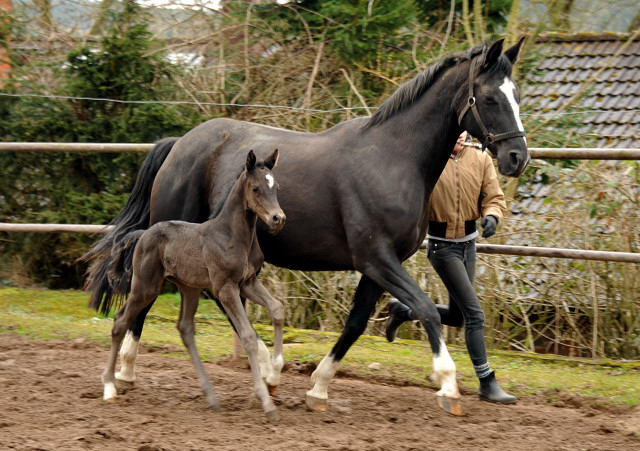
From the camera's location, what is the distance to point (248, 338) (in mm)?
4230

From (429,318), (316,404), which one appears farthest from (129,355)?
(429,318)

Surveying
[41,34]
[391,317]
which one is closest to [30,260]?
[41,34]

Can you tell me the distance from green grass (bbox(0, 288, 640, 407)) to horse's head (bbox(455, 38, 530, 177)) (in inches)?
70.9

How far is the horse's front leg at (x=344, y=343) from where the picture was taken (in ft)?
14.7

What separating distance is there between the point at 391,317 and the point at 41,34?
6384mm

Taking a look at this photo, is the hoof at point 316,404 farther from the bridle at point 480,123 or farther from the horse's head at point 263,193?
the bridle at point 480,123

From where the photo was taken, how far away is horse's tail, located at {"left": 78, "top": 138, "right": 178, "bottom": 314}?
484 centimetres

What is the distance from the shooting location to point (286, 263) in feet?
15.7

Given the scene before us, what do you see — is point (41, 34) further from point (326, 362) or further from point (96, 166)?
point (326, 362)

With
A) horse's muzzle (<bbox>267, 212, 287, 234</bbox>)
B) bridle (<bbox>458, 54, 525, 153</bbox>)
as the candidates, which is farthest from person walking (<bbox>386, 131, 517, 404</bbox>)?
horse's muzzle (<bbox>267, 212, 287, 234</bbox>)

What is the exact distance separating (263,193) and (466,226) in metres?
1.42

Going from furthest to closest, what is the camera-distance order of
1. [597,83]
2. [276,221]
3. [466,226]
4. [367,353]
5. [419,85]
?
1. [597,83]
2. [367,353]
3. [466,226]
4. [419,85]
5. [276,221]

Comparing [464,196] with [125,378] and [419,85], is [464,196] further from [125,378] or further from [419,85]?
[125,378]

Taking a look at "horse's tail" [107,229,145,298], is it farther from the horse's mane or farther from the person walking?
the person walking
